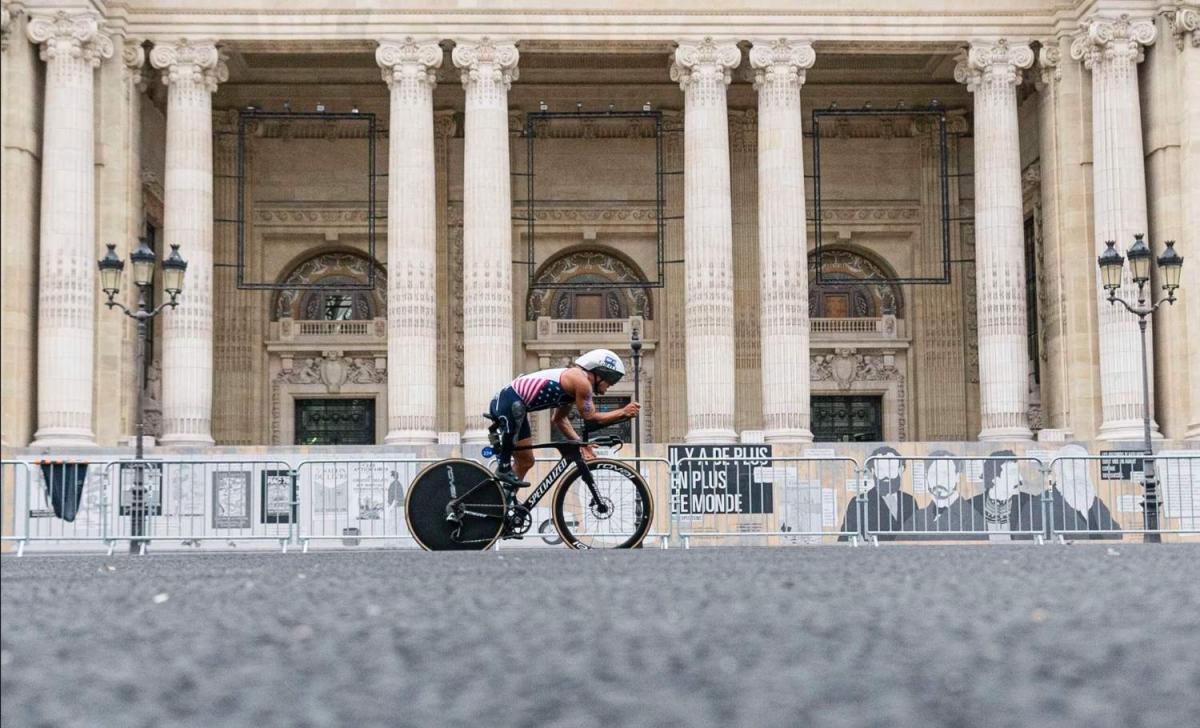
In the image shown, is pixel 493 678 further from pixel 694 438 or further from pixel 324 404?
pixel 324 404

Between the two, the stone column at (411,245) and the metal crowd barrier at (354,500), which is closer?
the metal crowd barrier at (354,500)

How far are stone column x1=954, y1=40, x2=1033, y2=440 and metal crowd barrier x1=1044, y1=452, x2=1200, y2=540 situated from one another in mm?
10373

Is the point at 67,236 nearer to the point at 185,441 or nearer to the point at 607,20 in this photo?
the point at 185,441

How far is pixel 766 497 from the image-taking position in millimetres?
21266

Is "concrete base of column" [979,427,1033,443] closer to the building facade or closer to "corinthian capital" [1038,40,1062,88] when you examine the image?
the building facade

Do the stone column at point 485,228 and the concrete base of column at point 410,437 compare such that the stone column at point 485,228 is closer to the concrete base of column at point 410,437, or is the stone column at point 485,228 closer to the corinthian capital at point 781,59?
the concrete base of column at point 410,437

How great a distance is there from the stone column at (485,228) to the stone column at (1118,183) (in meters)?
12.0

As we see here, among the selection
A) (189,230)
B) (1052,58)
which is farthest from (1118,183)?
(189,230)

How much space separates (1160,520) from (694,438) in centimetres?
1249

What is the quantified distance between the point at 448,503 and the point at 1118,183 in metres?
22.2

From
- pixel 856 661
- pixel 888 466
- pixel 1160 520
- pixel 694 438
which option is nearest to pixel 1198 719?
pixel 856 661

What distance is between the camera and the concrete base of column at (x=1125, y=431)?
3102 cm

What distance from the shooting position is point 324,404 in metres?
39.8

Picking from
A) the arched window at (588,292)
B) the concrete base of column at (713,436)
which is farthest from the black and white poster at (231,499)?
the arched window at (588,292)
